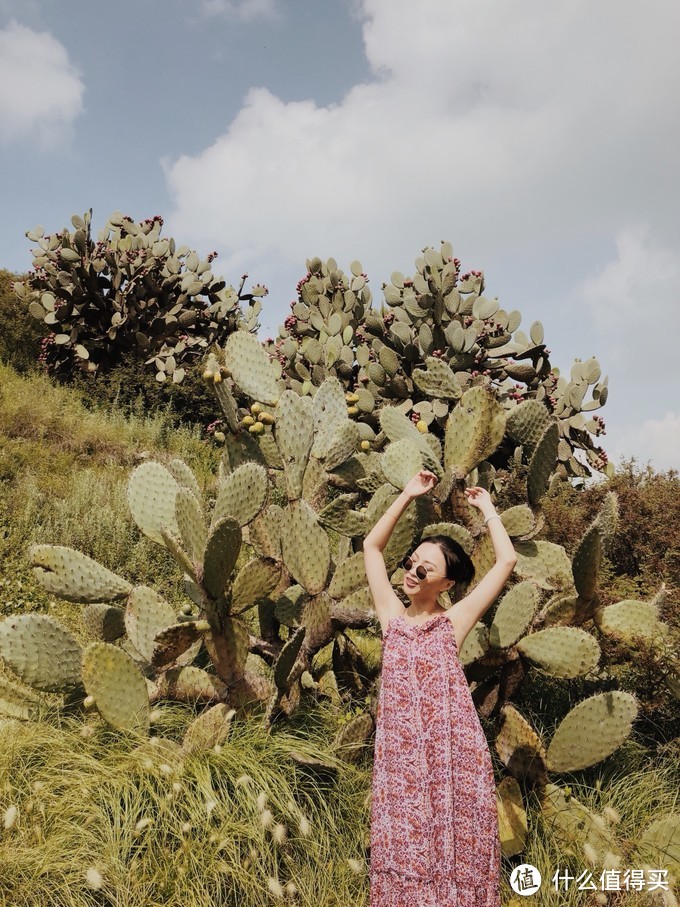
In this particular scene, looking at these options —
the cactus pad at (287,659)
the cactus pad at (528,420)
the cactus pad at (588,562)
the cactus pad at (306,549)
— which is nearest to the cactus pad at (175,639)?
the cactus pad at (287,659)

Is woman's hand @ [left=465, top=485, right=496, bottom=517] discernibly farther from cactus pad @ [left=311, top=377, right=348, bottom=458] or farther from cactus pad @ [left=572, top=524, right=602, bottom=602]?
cactus pad @ [left=311, top=377, right=348, bottom=458]

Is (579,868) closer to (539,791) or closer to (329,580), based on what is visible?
(539,791)

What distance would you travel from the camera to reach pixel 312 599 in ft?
9.68

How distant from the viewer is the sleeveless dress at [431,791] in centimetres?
178

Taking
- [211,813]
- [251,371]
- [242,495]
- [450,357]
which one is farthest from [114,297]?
[211,813]

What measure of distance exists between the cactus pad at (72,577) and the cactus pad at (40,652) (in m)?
0.16

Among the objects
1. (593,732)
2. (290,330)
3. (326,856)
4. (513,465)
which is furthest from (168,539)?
(290,330)

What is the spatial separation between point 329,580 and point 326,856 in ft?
3.67

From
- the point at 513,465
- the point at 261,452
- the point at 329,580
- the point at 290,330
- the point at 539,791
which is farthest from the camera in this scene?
the point at 290,330

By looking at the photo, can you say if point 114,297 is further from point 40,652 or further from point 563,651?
point 563,651

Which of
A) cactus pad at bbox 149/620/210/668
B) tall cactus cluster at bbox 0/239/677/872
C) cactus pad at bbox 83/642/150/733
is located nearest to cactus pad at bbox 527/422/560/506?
tall cactus cluster at bbox 0/239/677/872

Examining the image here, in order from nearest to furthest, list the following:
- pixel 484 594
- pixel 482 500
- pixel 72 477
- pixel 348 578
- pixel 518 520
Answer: pixel 484 594, pixel 482 500, pixel 348 578, pixel 518 520, pixel 72 477

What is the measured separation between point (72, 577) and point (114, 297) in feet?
27.0

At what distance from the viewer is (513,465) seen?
6438 millimetres
